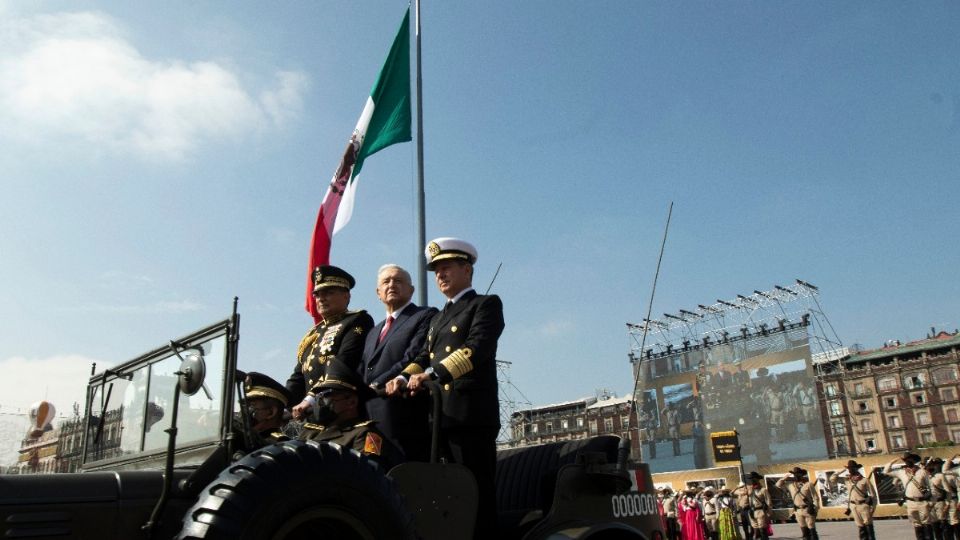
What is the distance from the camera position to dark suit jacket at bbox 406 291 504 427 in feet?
13.4

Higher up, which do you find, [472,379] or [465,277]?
[465,277]

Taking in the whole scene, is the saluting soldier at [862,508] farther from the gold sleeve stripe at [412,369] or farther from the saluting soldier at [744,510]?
the gold sleeve stripe at [412,369]

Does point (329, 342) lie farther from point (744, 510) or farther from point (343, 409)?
point (744, 510)

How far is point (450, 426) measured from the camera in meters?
4.10

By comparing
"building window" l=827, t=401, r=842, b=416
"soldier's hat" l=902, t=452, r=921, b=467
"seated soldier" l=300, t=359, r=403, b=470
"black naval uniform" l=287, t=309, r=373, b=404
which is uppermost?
"building window" l=827, t=401, r=842, b=416

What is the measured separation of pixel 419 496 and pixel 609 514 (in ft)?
4.71

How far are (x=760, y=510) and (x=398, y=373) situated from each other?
18483 mm

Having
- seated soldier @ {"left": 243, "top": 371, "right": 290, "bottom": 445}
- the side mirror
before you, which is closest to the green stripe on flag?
seated soldier @ {"left": 243, "top": 371, "right": 290, "bottom": 445}

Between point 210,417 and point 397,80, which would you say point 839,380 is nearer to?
point 397,80

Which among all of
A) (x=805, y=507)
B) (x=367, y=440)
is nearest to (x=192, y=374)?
(x=367, y=440)

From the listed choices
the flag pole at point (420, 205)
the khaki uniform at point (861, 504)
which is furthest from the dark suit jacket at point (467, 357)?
the khaki uniform at point (861, 504)


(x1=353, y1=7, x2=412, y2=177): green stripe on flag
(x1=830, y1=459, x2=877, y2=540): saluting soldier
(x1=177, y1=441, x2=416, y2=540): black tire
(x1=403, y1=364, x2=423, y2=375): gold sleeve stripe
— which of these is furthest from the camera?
(x1=830, y1=459, x2=877, y2=540): saluting soldier

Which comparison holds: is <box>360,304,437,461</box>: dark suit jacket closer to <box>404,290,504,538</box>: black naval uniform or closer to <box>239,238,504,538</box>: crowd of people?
<box>239,238,504,538</box>: crowd of people

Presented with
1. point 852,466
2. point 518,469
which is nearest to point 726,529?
point 852,466
